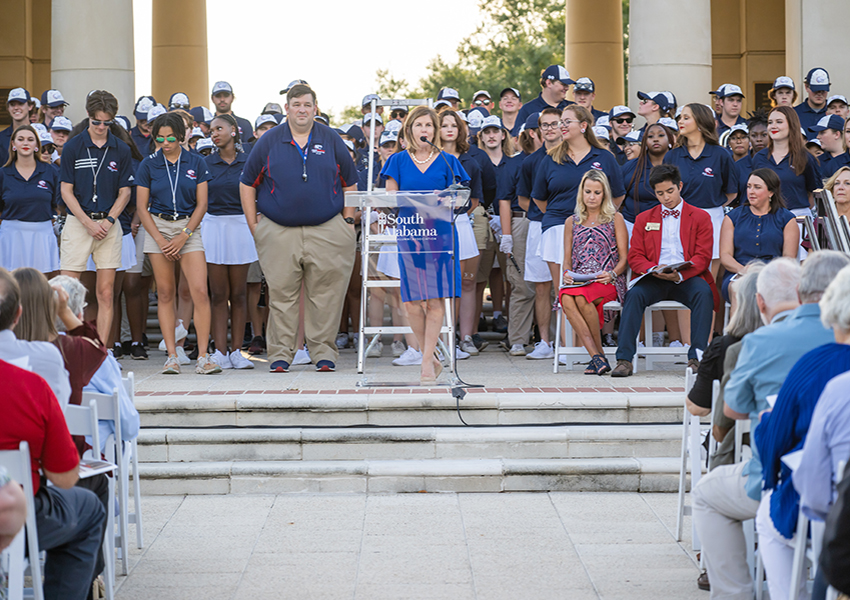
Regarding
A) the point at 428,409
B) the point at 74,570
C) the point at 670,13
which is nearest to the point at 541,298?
the point at 428,409

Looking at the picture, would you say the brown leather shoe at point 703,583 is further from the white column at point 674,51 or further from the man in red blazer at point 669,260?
the white column at point 674,51

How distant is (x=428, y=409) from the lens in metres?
7.32

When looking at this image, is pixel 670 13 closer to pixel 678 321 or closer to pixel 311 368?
pixel 678 321

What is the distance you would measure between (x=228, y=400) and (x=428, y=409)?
137 centimetres

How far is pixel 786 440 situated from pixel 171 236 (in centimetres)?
641

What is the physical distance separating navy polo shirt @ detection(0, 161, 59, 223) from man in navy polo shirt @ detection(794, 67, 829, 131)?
7.66m

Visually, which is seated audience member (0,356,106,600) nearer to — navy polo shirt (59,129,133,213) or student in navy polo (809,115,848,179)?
navy polo shirt (59,129,133,213)

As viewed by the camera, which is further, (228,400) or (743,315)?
(228,400)

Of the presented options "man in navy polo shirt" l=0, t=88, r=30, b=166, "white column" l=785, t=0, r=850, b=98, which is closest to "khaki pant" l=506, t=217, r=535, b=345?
"white column" l=785, t=0, r=850, b=98

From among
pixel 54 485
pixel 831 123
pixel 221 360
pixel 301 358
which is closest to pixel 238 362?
pixel 221 360

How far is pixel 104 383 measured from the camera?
508cm

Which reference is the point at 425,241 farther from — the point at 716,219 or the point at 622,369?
the point at 716,219

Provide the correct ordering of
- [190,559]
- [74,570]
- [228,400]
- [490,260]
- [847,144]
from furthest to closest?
1. [490,260]
2. [847,144]
3. [228,400]
4. [190,559]
5. [74,570]

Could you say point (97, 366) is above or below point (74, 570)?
above
